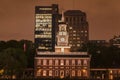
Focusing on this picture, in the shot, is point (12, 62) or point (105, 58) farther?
point (105, 58)

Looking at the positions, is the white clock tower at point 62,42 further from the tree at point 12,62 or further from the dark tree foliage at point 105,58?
the tree at point 12,62

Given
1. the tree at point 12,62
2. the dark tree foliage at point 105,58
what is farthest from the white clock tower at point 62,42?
the tree at point 12,62

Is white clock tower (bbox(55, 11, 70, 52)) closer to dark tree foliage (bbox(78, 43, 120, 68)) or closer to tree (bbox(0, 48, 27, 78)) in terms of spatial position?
dark tree foliage (bbox(78, 43, 120, 68))

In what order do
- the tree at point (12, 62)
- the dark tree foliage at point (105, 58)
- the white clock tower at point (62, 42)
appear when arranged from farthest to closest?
1. the dark tree foliage at point (105, 58)
2. the white clock tower at point (62, 42)
3. the tree at point (12, 62)

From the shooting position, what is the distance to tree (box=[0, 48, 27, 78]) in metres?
121

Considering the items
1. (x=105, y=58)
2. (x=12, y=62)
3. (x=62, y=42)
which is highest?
(x=62, y=42)

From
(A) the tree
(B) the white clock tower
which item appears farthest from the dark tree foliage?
(A) the tree

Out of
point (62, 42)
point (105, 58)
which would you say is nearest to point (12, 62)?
point (62, 42)

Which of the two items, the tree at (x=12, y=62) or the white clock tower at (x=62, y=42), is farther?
the white clock tower at (x=62, y=42)

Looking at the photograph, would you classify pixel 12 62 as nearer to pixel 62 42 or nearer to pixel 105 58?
pixel 62 42

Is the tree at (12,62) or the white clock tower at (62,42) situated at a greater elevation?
the white clock tower at (62,42)

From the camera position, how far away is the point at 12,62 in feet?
397

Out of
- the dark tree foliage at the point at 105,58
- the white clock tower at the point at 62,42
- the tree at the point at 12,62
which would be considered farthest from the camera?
the dark tree foliage at the point at 105,58

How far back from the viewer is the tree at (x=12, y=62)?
121 m
